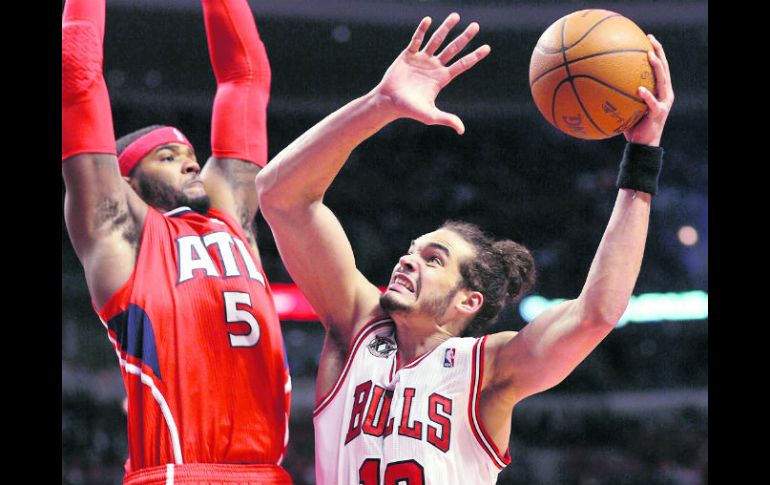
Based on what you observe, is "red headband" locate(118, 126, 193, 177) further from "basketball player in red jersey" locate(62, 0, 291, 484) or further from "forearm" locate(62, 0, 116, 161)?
"forearm" locate(62, 0, 116, 161)

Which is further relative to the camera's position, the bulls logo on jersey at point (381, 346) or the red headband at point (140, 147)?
the red headband at point (140, 147)

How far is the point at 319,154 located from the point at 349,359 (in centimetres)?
74

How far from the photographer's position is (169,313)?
10.4ft

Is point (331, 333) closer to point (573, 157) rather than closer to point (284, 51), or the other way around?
point (284, 51)

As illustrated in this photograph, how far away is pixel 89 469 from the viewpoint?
10523mm

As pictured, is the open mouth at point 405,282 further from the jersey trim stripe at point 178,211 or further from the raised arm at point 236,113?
the jersey trim stripe at point 178,211

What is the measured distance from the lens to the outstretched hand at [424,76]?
285cm

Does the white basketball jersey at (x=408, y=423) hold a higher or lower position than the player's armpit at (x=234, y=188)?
lower

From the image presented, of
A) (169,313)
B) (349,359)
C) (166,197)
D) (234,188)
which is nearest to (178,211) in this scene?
(166,197)

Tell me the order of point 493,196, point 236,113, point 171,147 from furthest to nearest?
point 493,196 → point 236,113 → point 171,147

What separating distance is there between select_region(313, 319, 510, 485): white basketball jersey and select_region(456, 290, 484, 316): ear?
0.17m

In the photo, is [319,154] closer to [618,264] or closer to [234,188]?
[234,188]

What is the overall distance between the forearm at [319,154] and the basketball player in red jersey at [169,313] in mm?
384

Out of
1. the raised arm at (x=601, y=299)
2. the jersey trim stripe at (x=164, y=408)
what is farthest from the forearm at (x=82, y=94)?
the raised arm at (x=601, y=299)
